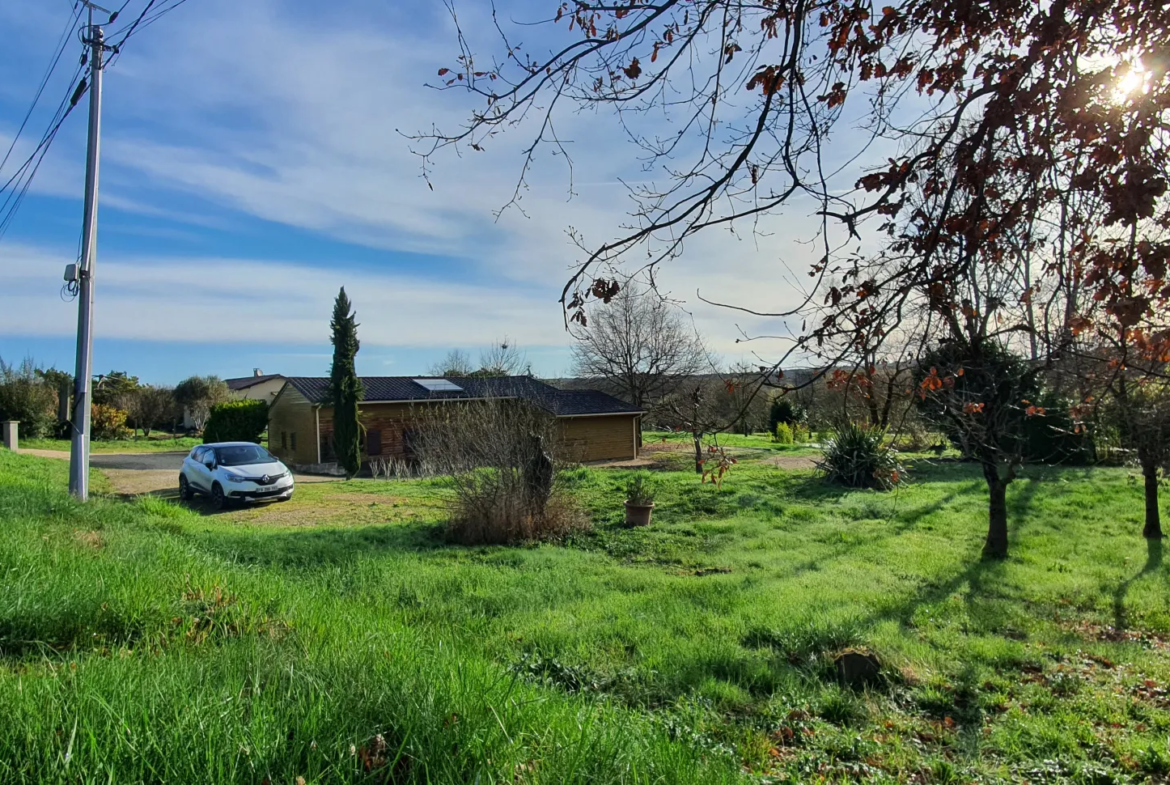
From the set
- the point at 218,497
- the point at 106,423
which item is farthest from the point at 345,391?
the point at 106,423

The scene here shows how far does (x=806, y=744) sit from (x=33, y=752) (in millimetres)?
3629

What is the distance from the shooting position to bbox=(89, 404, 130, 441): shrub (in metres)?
39.7

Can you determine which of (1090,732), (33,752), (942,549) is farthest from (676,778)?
(942,549)

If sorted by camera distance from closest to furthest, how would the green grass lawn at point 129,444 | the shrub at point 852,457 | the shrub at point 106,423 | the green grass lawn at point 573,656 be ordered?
the green grass lawn at point 573,656
the shrub at point 852,457
the green grass lawn at point 129,444
the shrub at point 106,423

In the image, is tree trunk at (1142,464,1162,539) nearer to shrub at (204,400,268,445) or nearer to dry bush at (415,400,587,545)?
dry bush at (415,400,587,545)

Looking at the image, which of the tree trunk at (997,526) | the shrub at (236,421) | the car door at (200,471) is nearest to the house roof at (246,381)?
the shrub at (236,421)

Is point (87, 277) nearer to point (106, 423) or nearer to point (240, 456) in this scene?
point (240, 456)

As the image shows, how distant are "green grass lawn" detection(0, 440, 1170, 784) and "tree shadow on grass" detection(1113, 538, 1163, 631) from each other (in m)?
0.05

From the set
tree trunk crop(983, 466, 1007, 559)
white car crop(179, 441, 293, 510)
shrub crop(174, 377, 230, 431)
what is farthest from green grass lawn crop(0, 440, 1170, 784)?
shrub crop(174, 377, 230, 431)

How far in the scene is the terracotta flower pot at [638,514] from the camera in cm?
1261

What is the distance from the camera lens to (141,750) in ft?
6.88

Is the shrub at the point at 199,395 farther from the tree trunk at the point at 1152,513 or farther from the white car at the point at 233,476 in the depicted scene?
the tree trunk at the point at 1152,513

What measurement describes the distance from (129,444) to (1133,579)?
43.8 m

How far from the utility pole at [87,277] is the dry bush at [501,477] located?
240 inches
